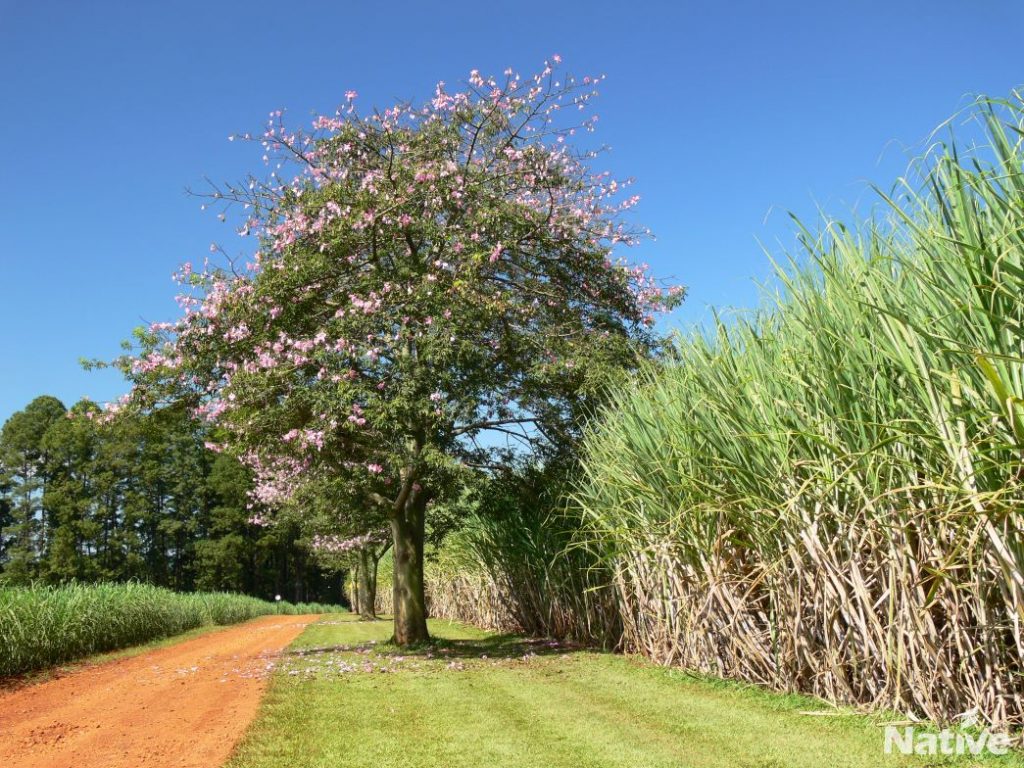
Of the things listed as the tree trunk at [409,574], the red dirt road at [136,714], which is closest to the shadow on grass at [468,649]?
the tree trunk at [409,574]

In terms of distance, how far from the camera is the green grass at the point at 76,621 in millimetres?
10711

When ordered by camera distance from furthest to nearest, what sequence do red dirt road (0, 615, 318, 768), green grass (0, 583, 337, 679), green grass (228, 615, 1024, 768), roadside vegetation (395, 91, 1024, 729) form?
green grass (0, 583, 337, 679), red dirt road (0, 615, 318, 768), green grass (228, 615, 1024, 768), roadside vegetation (395, 91, 1024, 729)

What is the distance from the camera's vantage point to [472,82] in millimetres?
12383

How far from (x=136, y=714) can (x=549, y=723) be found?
3932 mm

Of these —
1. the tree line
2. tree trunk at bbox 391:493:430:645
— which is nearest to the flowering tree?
tree trunk at bbox 391:493:430:645

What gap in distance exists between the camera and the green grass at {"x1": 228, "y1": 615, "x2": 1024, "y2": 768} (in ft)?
15.8

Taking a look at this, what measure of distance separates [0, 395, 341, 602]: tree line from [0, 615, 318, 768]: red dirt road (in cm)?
3012

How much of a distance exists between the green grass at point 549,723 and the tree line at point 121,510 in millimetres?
33409

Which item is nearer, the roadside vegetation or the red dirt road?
the roadside vegetation

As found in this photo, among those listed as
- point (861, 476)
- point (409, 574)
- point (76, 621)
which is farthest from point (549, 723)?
point (76, 621)

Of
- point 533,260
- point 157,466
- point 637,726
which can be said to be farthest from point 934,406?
point 157,466

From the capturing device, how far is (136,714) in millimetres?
6957

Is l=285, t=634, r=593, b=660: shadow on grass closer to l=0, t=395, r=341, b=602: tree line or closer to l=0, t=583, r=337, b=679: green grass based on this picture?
l=0, t=583, r=337, b=679: green grass

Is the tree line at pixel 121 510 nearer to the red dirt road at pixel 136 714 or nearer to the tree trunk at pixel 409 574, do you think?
the tree trunk at pixel 409 574
